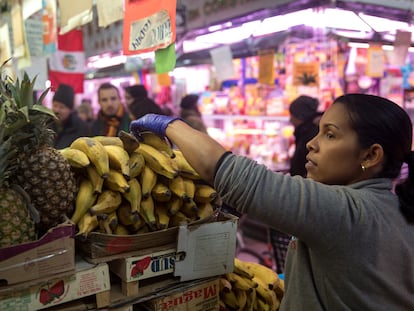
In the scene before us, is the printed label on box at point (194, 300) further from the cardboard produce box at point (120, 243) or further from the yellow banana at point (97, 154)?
the yellow banana at point (97, 154)

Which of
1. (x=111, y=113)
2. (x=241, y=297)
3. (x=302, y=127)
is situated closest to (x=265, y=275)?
(x=241, y=297)

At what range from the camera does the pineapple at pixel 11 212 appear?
1287 millimetres

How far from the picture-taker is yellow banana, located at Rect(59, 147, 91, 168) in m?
1.51

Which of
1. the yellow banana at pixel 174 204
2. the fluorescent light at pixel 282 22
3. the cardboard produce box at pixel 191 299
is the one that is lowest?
the cardboard produce box at pixel 191 299

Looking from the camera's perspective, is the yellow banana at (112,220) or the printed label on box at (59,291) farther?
the yellow banana at (112,220)

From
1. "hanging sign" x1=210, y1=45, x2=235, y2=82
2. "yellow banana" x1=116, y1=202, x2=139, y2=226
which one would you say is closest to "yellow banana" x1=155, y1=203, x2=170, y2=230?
"yellow banana" x1=116, y1=202, x2=139, y2=226

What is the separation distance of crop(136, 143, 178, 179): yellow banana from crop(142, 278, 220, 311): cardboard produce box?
0.42 meters

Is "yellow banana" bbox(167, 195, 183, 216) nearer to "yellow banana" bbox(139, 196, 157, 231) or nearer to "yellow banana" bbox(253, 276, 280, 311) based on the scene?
"yellow banana" bbox(139, 196, 157, 231)

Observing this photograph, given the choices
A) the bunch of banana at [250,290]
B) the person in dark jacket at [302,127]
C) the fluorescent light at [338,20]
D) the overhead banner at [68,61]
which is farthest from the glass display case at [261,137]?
the bunch of banana at [250,290]

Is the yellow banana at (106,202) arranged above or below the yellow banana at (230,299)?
above

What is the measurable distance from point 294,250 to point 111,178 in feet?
Answer: 2.22

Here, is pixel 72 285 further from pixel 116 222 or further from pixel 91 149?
pixel 91 149

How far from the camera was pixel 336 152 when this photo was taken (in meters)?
1.30

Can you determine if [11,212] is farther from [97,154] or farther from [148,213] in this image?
[148,213]
